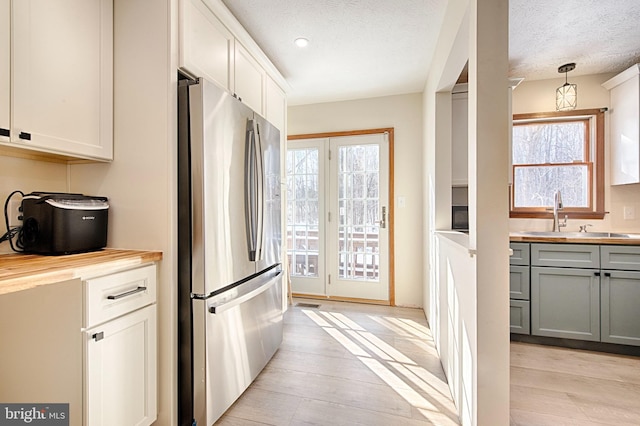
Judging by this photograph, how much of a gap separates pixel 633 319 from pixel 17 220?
160 inches

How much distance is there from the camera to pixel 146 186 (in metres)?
1.54

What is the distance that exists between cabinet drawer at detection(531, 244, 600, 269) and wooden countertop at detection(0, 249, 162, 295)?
2.83m

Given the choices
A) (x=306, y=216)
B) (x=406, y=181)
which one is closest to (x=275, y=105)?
(x=306, y=216)

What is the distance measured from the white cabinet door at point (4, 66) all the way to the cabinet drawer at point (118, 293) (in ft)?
2.23

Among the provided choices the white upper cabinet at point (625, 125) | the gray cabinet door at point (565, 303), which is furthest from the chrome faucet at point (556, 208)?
the gray cabinet door at point (565, 303)

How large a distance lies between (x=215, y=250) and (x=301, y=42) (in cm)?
184

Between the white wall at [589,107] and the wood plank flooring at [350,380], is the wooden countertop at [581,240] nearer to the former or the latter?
the white wall at [589,107]

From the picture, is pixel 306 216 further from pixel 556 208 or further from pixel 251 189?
pixel 556 208

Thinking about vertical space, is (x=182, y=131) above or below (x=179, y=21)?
below

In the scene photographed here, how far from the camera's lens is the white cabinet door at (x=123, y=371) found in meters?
1.16

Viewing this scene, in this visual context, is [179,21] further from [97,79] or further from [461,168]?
[461,168]

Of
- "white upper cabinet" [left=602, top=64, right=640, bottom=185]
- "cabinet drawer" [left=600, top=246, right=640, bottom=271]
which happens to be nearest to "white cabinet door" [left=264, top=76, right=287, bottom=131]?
"cabinet drawer" [left=600, top=246, right=640, bottom=271]

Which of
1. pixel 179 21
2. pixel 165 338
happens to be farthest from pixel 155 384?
pixel 179 21

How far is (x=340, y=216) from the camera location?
3.74m
